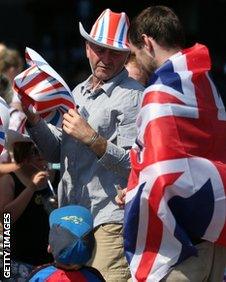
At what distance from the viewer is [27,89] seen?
15.4ft

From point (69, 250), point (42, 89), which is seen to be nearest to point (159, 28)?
point (42, 89)

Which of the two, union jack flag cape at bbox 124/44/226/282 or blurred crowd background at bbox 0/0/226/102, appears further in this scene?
blurred crowd background at bbox 0/0/226/102

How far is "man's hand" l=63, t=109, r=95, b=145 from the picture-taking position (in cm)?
445

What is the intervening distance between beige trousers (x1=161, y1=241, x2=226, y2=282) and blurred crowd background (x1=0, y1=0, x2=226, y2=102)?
10.0m

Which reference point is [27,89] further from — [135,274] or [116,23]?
[135,274]

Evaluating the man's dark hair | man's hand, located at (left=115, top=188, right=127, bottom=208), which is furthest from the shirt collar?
man's hand, located at (left=115, top=188, right=127, bottom=208)

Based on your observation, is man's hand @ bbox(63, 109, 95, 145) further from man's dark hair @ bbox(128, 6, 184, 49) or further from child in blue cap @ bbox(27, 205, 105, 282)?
man's dark hair @ bbox(128, 6, 184, 49)

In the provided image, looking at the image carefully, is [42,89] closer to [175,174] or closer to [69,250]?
[69,250]

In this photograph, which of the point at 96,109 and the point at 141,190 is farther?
the point at 96,109

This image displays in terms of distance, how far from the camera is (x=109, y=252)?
4664 mm

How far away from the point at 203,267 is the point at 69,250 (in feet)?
2.42

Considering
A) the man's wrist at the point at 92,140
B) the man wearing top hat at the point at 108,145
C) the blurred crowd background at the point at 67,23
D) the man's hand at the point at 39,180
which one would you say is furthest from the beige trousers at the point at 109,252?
the blurred crowd background at the point at 67,23

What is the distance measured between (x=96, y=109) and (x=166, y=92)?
0.88 meters

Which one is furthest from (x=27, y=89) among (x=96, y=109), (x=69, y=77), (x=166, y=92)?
(x=69, y=77)
